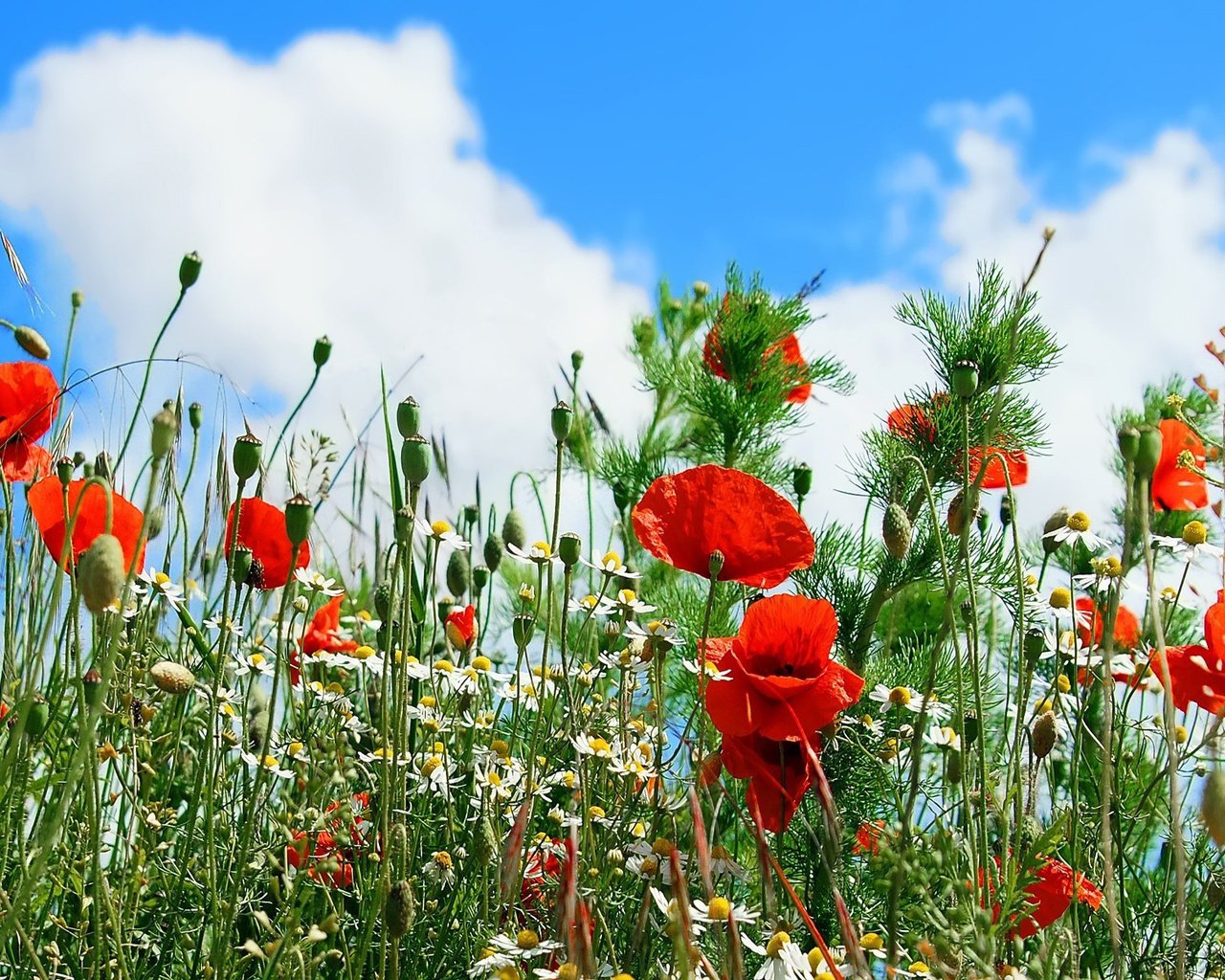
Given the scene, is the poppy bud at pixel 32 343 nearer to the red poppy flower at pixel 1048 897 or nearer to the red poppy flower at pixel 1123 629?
the red poppy flower at pixel 1048 897

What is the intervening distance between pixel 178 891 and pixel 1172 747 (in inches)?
43.9

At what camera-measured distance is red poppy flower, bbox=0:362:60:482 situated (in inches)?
64.7

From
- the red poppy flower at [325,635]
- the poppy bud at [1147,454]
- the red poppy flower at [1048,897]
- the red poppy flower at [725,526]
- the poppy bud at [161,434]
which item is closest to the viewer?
the poppy bud at [161,434]

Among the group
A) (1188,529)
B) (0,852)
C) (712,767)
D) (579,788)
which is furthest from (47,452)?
(1188,529)

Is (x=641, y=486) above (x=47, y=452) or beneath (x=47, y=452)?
above

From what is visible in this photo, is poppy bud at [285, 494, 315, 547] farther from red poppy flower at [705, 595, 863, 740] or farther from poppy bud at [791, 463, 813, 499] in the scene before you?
poppy bud at [791, 463, 813, 499]

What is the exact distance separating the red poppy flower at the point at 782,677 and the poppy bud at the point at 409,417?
1.37 ft

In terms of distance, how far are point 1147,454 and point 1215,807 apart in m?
0.28

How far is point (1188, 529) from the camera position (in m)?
1.57

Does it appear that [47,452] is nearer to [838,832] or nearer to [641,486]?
[838,832]

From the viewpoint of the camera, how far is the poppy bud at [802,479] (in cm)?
192

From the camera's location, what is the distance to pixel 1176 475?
1952 mm

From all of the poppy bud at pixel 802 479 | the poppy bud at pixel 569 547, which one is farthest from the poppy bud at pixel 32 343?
the poppy bud at pixel 802 479

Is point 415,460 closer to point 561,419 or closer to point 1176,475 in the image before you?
point 561,419
